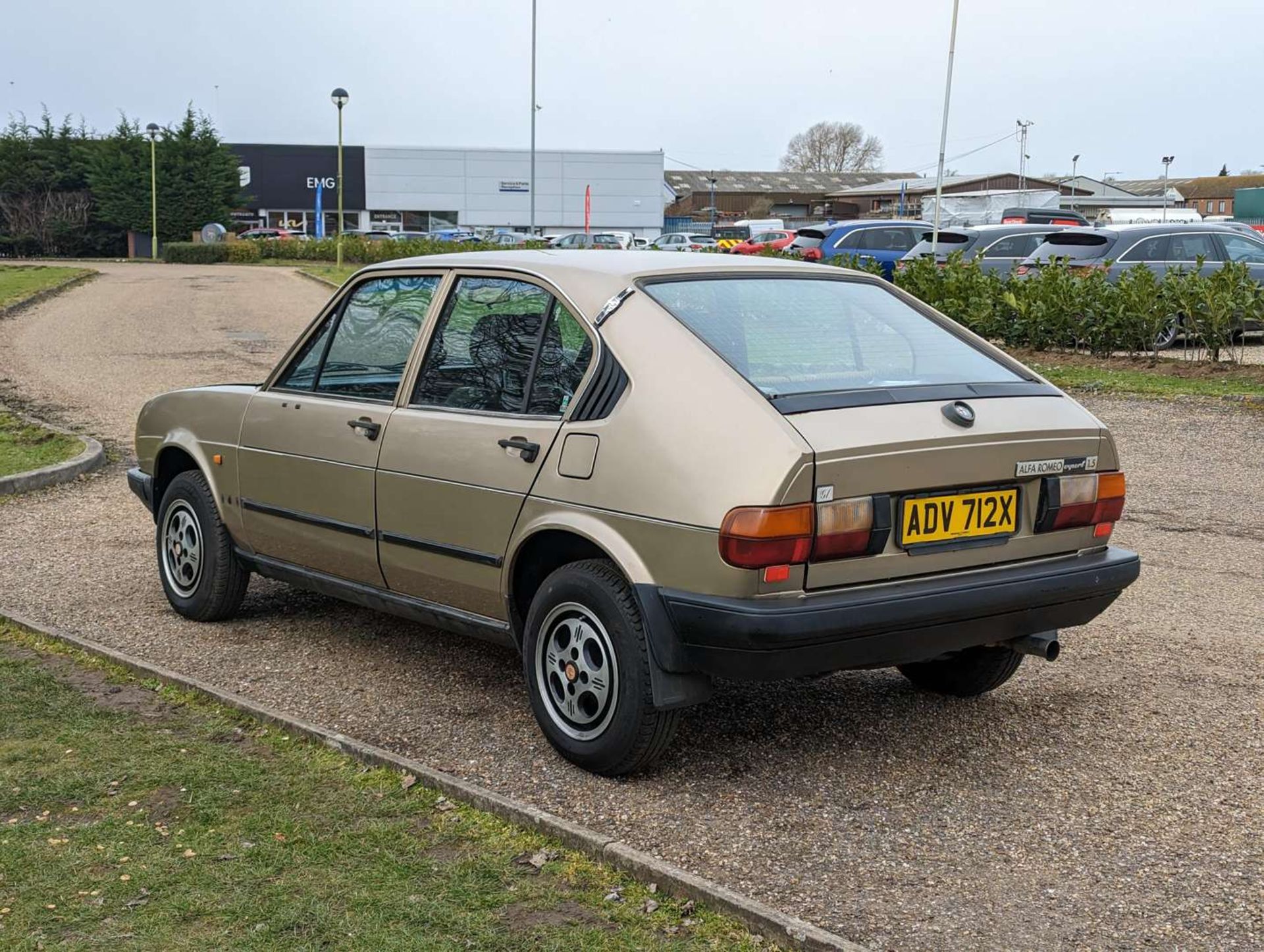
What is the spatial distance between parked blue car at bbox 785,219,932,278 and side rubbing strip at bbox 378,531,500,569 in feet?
71.5

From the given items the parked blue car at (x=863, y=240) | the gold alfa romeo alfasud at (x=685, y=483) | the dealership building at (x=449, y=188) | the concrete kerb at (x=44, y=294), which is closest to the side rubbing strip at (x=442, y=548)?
the gold alfa romeo alfasud at (x=685, y=483)

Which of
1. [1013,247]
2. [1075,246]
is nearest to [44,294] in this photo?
[1013,247]

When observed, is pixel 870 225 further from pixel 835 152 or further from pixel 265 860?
pixel 835 152

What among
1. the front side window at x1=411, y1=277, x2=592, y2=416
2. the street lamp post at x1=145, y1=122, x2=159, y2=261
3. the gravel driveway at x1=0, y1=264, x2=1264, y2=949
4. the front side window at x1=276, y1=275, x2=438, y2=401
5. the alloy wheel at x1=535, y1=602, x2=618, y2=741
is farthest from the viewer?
the street lamp post at x1=145, y1=122, x2=159, y2=261

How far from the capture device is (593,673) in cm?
433

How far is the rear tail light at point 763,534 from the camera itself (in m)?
3.85

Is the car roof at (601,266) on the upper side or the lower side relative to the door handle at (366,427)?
upper

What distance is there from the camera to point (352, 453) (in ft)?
17.3

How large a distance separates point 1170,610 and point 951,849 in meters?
3.10

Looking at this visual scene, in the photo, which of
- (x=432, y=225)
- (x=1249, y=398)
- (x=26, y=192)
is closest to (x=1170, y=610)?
(x=1249, y=398)

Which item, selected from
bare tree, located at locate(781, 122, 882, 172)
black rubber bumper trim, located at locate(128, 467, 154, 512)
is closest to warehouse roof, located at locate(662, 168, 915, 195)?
bare tree, located at locate(781, 122, 882, 172)

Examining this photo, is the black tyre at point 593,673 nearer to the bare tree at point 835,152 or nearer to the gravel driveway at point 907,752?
the gravel driveway at point 907,752

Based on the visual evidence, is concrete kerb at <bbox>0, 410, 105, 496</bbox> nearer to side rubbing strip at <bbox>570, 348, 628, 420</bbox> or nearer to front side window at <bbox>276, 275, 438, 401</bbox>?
front side window at <bbox>276, 275, 438, 401</bbox>

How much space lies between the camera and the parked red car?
128 feet
